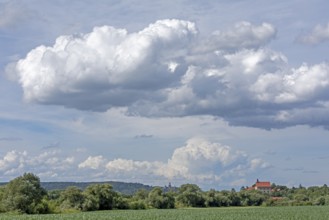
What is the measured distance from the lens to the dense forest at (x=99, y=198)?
93.2m

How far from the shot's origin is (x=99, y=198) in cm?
11712

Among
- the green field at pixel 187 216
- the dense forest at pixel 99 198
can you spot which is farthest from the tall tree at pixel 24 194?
the green field at pixel 187 216

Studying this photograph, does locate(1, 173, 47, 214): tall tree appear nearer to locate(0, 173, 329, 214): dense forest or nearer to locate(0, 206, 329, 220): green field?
locate(0, 173, 329, 214): dense forest

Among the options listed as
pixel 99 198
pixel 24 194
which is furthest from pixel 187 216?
pixel 99 198

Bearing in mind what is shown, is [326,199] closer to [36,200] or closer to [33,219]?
[36,200]

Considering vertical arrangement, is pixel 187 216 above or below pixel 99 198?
below

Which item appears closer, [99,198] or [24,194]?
[24,194]

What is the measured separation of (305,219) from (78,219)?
23.2 meters

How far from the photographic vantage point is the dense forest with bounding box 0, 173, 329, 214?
9319cm

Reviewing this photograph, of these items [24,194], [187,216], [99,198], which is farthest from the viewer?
[99,198]

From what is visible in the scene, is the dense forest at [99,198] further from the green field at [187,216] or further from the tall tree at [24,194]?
the green field at [187,216]

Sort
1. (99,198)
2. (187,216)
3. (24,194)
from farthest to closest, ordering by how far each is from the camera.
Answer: (99,198) < (24,194) < (187,216)

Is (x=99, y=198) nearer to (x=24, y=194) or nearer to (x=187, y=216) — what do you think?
(x=24, y=194)

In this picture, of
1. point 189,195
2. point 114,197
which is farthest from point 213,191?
point 114,197
